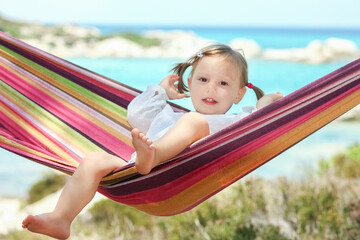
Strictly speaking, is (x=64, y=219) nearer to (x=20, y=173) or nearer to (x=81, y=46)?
(x=20, y=173)

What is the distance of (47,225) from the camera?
169 cm

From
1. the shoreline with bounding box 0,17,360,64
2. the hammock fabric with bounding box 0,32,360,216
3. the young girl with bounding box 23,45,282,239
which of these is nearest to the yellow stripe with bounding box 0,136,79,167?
the hammock fabric with bounding box 0,32,360,216

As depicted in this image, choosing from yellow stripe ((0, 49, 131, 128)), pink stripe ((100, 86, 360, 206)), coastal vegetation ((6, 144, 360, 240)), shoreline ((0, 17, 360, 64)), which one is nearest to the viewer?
pink stripe ((100, 86, 360, 206))

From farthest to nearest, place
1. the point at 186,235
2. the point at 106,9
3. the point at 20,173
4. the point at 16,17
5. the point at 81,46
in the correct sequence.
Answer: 1. the point at 106,9
2. the point at 16,17
3. the point at 81,46
4. the point at 20,173
5. the point at 186,235

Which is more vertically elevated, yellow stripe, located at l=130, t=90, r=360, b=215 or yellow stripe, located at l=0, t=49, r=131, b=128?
yellow stripe, located at l=0, t=49, r=131, b=128

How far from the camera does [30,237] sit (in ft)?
11.6

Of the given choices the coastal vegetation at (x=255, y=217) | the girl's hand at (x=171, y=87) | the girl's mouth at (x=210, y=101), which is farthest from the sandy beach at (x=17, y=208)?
the girl's mouth at (x=210, y=101)

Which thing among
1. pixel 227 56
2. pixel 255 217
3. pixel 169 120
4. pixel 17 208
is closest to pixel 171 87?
pixel 169 120

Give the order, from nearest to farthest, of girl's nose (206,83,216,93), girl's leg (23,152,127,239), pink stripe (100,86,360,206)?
girl's leg (23,152,127,239)
pink stripe (100,86,360,206)
girl's nose (206,83,216,93)

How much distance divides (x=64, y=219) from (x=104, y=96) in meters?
0.82

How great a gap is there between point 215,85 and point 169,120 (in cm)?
23

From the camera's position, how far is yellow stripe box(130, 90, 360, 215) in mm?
1840

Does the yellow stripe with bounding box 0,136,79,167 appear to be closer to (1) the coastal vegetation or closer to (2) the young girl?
(2) the young girl

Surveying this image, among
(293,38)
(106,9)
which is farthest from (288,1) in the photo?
(106,9)
